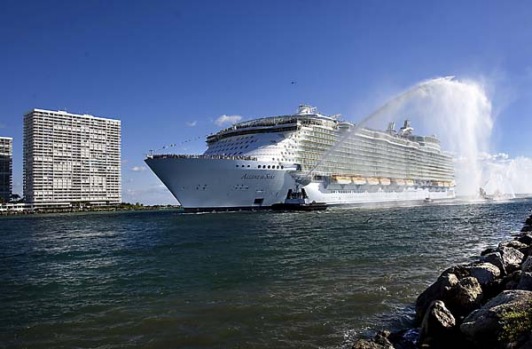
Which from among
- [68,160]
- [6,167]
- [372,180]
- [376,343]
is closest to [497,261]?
[376,343]

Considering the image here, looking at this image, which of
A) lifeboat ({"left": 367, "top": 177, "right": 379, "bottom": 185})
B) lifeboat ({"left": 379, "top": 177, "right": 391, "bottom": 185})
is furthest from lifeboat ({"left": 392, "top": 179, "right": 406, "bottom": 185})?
lifeboat ({"left": 367, "top": 177, "right": 379, "bottom": 185})

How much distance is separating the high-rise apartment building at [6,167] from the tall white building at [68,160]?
15008 mm

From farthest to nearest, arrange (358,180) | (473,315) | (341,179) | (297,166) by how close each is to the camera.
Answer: (358,180) → (341,179) → (297,166) → (473,315)

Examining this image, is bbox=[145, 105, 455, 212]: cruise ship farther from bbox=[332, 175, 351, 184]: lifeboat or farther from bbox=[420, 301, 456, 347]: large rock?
bbox=[420, 301, 456, 347]: large rock

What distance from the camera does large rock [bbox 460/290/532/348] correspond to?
624 cm

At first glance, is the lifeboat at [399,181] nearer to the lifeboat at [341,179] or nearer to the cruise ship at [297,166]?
the cruise ship at [297,166]

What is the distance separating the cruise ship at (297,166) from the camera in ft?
199

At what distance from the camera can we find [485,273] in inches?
422

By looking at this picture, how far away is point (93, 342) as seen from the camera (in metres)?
9.77

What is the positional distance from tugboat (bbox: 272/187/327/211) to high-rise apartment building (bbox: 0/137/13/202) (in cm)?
15169

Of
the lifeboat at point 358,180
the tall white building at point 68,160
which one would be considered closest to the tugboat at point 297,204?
the lifeboat at point 358,180

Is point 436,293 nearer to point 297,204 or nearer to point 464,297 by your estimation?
point 464,297

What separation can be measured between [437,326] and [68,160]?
7395 inches

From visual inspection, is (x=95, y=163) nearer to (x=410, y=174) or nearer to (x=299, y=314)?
(x=410, y=174)
